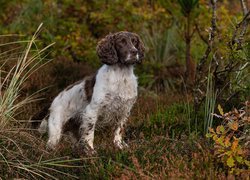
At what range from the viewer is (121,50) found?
7.08 metres

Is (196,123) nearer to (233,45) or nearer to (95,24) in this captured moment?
(233,45)

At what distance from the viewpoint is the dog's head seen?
7008 millimetres

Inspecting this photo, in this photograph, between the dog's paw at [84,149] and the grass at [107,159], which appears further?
the dog's paw at [84,149]

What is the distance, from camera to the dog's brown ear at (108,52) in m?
7.08

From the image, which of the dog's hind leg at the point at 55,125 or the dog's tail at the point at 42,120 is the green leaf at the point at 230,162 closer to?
the dog's hind leg at the point at 55,125

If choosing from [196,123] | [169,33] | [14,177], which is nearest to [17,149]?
[14,177]

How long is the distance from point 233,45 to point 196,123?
0.97 meters

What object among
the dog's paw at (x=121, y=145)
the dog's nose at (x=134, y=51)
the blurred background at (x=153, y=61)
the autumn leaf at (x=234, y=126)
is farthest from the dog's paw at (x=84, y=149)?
the autumn leaf at (x=234, y=126)

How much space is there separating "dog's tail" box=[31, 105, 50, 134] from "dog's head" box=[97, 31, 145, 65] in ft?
4.05

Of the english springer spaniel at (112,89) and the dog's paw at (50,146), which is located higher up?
the english springer spaniel at (112,89)

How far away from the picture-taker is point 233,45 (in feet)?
24.5

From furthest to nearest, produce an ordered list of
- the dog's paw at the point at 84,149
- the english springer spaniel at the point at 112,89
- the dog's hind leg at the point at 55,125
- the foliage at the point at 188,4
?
the foliage at the point at 188,4 → the dog's hind leg at the point at 55,125 → the english springer spaniel at the point at 112,89 → the dog's paw at the point at 84,149

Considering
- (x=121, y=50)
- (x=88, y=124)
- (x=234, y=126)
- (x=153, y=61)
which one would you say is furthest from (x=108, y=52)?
(x=153, y=61)

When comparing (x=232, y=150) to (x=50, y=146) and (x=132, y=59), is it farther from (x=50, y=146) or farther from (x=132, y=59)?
(x=50, y=146)
